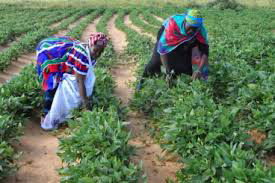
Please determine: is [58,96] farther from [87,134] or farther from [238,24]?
[238,24]

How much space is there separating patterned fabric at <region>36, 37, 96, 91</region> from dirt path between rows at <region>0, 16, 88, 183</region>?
2.16 ft

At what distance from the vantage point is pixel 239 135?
3113 mm

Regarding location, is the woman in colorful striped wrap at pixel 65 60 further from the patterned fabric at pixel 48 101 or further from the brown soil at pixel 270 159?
the brown soil at pixel 270 159

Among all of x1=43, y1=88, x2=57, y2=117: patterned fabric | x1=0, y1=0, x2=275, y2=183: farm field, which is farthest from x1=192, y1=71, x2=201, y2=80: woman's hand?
x1=43, y1=88, x2=57, y2=117: patterned fabric

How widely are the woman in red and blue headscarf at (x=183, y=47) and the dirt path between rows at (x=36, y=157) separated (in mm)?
1895

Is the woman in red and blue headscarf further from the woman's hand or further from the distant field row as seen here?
the distant field row

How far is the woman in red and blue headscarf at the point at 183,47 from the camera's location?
4.66 metres

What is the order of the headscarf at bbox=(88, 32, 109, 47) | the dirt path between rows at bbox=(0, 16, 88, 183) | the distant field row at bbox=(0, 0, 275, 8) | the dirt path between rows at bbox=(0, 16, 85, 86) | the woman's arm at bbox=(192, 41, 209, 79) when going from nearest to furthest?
the dirt path between rows at bbox=(0, 16, 88, 183) < the headscarf at bbox=(88, 32, 109, 47) < the woman's arm at bbox=(192, 41, 209, 79) < the dirt path between rows at bbox=(0, 16, 85, 86) < the distant field row at bbox=(0, 0, 275, 8)

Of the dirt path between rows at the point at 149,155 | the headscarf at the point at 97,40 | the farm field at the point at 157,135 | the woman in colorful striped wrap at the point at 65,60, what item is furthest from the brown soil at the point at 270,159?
the headscarf at the point at 97,40

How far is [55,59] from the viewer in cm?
447

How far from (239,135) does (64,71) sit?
99.5 inches

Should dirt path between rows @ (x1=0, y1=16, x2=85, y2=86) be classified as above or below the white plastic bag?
below

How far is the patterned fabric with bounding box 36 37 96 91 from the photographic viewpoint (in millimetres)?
4406

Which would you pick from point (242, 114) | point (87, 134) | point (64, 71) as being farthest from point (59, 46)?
point (242, 114)
